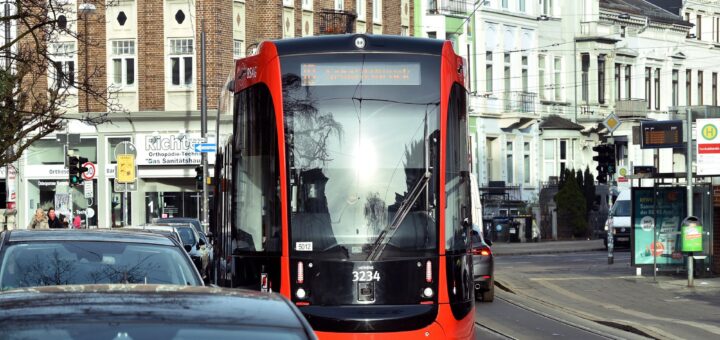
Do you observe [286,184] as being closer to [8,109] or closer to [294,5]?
[8,109]

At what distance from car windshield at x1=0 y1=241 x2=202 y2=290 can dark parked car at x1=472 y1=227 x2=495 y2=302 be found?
14418 millimetres

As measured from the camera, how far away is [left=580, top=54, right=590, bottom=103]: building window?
7144cm

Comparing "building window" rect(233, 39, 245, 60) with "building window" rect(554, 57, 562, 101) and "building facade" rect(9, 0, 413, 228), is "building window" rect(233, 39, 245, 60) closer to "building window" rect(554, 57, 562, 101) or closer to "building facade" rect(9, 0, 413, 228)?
"building facade" rect(9, 0, 413, 228)

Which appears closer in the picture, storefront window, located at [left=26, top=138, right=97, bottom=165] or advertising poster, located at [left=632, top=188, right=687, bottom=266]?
advertising poster, located at [left=632, top=188, right=687, bottom=266]

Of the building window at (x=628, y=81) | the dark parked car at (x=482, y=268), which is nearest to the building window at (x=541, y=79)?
the building window at (x=628, y=81)

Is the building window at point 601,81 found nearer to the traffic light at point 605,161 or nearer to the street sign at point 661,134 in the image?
the traffic light at point 605,161

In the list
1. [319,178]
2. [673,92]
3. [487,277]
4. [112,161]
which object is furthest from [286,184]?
[673,92]

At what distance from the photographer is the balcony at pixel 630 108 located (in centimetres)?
7288

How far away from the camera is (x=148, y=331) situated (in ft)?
17.7

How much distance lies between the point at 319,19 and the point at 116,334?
52745 millimetres

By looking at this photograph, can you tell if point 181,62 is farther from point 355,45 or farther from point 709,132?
point 355,45

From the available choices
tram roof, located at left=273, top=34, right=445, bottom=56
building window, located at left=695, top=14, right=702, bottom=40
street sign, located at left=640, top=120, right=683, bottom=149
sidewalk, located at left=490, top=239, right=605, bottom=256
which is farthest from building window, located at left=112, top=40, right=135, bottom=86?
building window, located at left=695, top=14, right=702, bottom=40

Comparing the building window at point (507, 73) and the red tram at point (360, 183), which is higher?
the building window at point (507, 73)

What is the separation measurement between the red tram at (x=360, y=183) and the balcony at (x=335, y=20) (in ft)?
140
